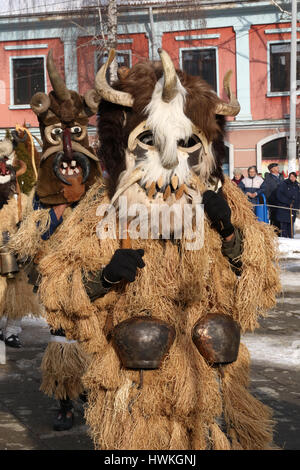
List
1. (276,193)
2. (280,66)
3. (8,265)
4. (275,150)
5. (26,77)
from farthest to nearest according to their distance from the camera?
1. (26,77)
2. (280,66)
3. (275,150)
4. (276,193)
5. (8,265)

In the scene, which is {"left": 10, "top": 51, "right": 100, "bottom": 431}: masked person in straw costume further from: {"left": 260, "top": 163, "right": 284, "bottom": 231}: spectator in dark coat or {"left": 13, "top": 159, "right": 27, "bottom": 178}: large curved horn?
{"left": 260, "top": 163, "right": 284, "bottom": 231}: spectator in dark coat

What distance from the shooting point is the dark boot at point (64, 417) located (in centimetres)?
432

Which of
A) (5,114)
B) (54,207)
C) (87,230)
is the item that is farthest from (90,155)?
(5,114)

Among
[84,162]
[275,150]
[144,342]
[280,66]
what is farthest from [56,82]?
[280,66]

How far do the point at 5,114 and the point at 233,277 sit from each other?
20.2 m

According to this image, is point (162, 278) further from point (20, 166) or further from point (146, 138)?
point (20, 166)

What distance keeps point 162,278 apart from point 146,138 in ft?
2.00

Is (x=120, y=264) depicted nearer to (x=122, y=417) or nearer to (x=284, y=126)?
(x=122, y=417)

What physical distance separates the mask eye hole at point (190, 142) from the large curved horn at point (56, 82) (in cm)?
174

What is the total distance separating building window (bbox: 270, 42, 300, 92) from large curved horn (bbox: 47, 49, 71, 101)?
17436mm

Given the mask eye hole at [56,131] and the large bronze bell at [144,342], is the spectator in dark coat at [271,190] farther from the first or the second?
the large bronze bell at [144,342]

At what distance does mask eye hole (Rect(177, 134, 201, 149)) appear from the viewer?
3.04m

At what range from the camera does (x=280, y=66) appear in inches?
832
